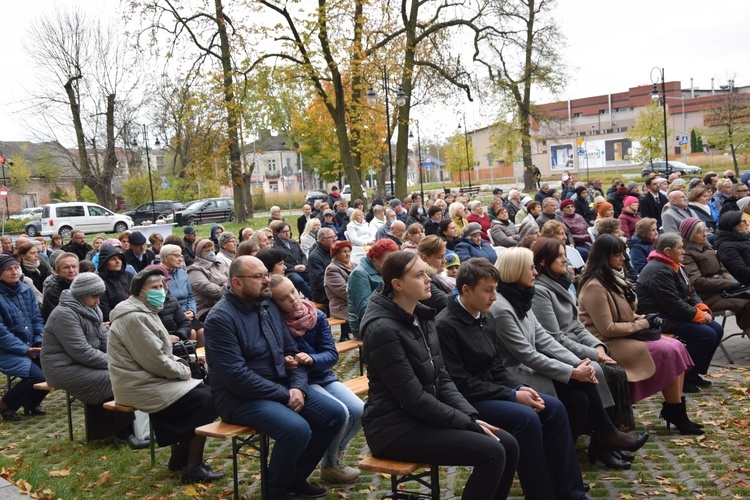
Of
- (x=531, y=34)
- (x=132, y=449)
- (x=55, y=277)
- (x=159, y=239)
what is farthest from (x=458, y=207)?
(x=531, y=34)

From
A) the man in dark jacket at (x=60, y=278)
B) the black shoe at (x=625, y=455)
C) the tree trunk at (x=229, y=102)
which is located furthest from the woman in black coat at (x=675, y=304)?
the tree trunk at (x=229, y=102)

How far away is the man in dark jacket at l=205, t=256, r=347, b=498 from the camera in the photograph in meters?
4.87

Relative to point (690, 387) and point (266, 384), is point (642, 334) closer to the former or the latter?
point (690, 387)

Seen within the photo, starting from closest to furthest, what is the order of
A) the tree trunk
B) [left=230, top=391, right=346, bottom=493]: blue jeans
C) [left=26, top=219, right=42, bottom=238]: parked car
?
[left=230, top=391, right=346, bottom=493]: blue jeans < the tree trunk < [left=26, top=219, right=42, bottom=238]: parked car

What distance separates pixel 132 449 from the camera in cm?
656

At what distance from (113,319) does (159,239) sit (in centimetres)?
747

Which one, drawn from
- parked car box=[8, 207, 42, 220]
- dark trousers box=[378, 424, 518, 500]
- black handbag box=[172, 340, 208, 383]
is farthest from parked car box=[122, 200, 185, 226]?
dark trousers box=[378, 424, 518, 500]

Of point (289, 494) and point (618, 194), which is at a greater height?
point (618, 194)

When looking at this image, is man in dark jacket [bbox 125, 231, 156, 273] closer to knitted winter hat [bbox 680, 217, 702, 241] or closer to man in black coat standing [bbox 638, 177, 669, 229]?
knitted winter hat [bbox 680, 217, 702, 241]

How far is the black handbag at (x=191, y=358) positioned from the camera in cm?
628

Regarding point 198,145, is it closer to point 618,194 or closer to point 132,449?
point 618,194

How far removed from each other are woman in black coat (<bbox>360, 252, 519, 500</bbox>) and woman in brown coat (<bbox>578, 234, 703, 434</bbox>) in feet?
7.27

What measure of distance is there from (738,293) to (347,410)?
18.2ft

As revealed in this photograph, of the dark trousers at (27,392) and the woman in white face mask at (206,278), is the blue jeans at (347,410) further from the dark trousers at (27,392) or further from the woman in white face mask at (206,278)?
the woman in white face mask at (206,278)
